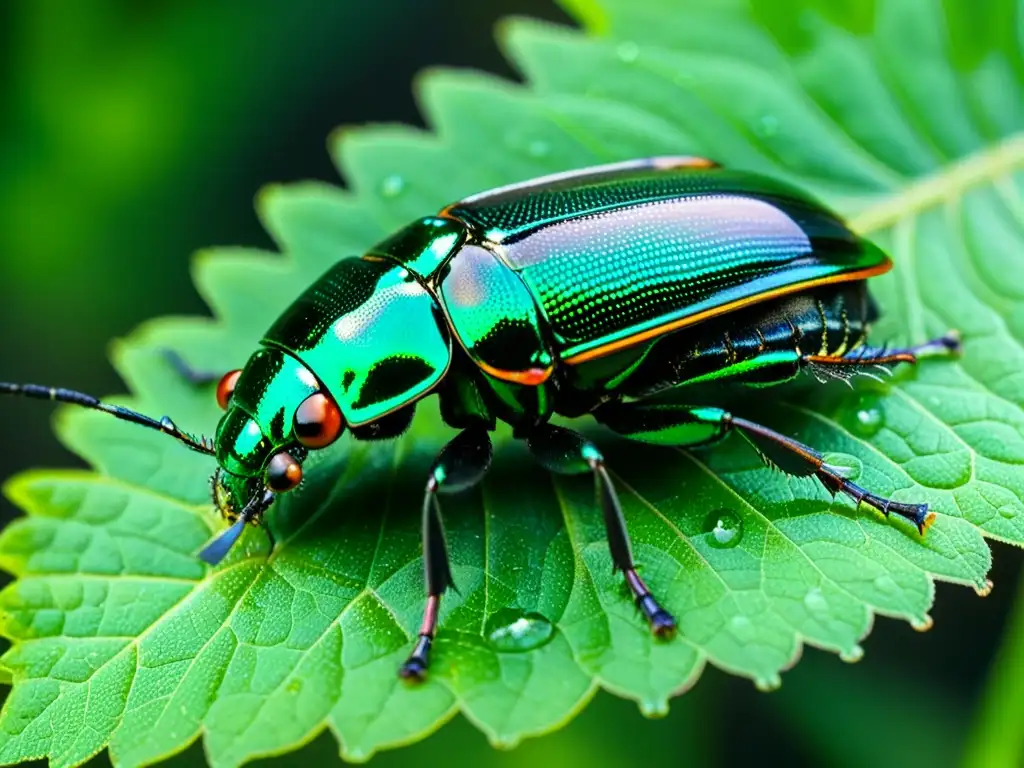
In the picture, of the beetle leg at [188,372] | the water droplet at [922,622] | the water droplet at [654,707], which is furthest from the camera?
the beetle leg at [188,372]

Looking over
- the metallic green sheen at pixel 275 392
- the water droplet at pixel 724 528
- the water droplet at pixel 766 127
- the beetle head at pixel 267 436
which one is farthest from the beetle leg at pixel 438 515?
the water droplet at pixel 766 127

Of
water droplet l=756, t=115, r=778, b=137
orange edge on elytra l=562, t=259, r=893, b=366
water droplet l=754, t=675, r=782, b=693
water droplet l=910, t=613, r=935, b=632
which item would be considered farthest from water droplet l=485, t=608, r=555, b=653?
water droplet l=756, t=115, r=778, b=137

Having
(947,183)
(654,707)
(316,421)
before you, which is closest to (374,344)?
(316,421)

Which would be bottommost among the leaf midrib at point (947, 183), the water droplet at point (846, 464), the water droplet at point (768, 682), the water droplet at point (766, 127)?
the water droplet at point (768, 682)

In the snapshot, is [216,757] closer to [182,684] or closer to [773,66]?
[182,684]

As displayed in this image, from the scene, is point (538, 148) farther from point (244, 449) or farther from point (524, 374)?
point (244, 449)

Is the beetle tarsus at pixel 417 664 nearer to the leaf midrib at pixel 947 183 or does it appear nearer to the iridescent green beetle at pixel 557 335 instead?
the iridescent green beetle at pixel 557 335

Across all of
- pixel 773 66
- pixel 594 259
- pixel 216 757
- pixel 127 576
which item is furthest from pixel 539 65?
pixel 216 757
